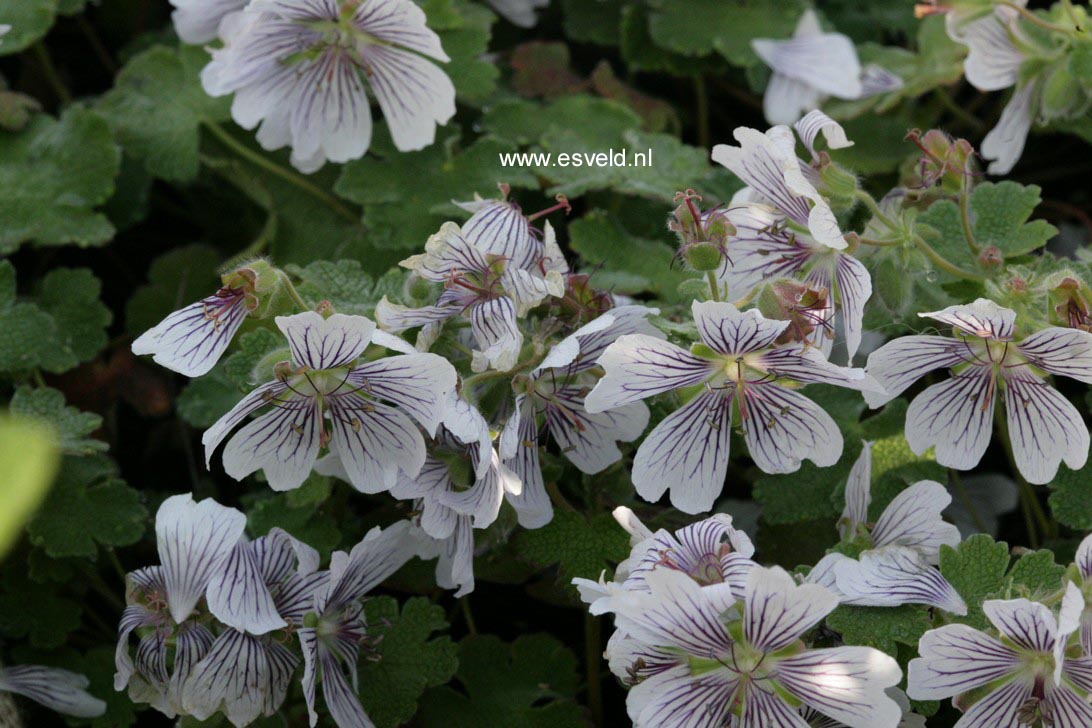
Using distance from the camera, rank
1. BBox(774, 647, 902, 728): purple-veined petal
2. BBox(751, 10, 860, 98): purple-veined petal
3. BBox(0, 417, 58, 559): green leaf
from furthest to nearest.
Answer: BBox(751, 10, 860, 98): purple-veined petal
BBox(774, 647, 902, 728): purple-veined petal
BBox(0, 417, 58, 559): green leaf

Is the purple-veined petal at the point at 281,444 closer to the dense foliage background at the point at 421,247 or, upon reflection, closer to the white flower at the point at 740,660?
the dense foliage background at the point at 421,247

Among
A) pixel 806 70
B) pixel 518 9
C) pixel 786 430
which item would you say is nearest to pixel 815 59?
pixel 806 70

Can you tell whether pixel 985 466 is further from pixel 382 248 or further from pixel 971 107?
pixel 382 248

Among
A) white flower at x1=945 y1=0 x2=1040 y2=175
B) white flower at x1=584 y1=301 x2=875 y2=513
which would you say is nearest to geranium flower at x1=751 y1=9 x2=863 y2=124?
white flower at x1=945 y1=0 x2=1040 y2=175

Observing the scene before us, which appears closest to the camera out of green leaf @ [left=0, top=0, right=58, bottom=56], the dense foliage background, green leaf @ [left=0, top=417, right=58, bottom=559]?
green leaf @ [left=0, top=417, right=58, bottom=559]

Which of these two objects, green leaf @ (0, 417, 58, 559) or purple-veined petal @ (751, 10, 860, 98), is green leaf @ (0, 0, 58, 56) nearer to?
purple-veined petal @ (751, 10, 860, 98)

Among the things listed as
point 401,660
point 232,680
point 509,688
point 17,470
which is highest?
point 17,470

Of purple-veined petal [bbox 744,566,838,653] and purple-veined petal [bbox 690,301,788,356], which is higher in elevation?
purple-veined petal [bbox 690,301,788,356]

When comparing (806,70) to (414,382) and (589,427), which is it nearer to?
(589,427)
